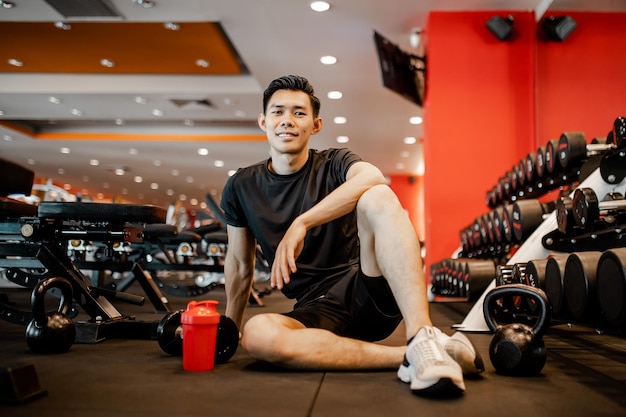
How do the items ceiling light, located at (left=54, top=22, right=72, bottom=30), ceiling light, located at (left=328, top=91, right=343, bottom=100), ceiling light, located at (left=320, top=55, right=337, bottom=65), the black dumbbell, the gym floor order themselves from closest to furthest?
the gym floor, the black dumbbell, ceiling light, located at (left=54, top=22, right=72, bottom=30), ceiling light, located at (left=320, top=55, right=337, bottom=65), ceiling light, located at (left=328, top=91, right=343, bottom=100)

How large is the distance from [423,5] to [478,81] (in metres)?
0.78

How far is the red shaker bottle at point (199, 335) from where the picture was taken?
157 cm

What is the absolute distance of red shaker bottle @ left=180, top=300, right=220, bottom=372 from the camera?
1571mm

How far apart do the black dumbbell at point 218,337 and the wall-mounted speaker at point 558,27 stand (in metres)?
4.02

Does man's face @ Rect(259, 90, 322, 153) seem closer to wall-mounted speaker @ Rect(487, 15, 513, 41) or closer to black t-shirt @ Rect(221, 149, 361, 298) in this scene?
black t-shirt @ Rect(221, 149, 361, 298)

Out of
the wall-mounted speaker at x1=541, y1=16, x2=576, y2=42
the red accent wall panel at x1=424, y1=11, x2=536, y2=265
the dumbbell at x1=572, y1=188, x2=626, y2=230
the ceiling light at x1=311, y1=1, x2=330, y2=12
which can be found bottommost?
the dumbbell at x1=572, y1=188, x2=626, y2=230

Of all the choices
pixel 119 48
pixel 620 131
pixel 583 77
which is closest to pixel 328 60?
pixel 119 48

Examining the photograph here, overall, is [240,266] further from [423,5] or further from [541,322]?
[423,5]

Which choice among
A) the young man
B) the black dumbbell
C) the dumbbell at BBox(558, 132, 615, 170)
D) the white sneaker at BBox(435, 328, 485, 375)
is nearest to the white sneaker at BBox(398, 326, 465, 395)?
the young man

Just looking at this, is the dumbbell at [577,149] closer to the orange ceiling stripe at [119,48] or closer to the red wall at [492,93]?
the red wall at [492,93]

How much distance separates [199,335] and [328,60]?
488 cm

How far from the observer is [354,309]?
1.72 metres

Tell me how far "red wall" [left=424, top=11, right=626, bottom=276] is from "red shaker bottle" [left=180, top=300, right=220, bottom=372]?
3428mm

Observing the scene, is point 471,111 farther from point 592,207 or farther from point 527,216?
point 592,207
